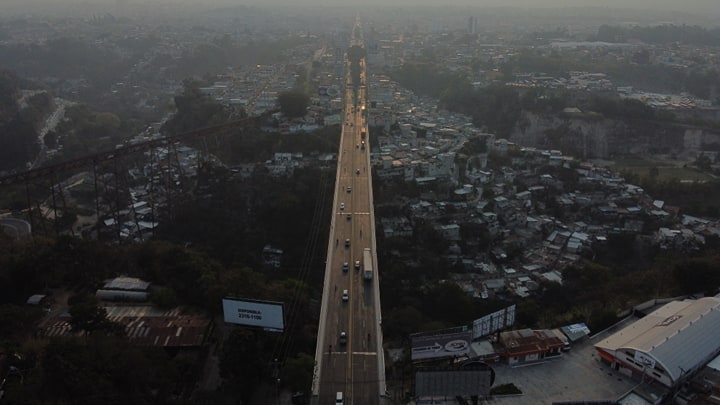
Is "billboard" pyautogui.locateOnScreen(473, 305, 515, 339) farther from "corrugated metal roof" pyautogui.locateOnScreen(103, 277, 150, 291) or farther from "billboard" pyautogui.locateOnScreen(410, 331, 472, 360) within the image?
"corrugated metal roof" pyautogui.locateOnScreen(103, 277, 150, 291)

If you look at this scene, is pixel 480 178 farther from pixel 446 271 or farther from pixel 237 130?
pixel 237 130

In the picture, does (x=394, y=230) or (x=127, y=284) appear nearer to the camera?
(x=127, y=284)

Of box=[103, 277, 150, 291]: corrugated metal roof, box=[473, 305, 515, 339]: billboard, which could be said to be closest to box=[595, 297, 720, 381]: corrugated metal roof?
box=[473, 305, 515, 339]: billboard

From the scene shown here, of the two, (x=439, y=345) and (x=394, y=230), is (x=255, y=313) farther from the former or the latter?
(x=394, y=230)

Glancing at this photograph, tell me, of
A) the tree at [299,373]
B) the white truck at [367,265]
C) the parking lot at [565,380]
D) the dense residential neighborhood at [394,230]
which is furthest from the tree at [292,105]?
the parking lot at [565,380]

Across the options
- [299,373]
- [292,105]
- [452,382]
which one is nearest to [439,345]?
[452,382]

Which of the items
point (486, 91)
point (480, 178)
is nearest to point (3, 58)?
point (486, 91)

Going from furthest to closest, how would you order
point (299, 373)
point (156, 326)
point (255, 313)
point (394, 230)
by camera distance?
point (394, 230) < point (156, 326) < point (255, 313) < point (299, 373)
